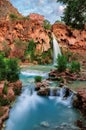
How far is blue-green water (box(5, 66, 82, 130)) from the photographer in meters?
14.8

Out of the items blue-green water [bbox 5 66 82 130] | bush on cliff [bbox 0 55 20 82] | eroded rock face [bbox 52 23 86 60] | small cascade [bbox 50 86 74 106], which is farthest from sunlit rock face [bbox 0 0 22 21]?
blue-green water [bbox 5 66 82 130]

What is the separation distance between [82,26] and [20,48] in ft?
42.3

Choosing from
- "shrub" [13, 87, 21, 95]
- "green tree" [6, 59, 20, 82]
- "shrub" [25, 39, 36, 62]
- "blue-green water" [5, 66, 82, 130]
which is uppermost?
"shrub" [25, 39, 36, 62]

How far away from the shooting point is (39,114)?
55.5ft

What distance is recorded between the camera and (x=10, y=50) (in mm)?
39719

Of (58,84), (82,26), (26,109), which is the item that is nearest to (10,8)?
(82,26)

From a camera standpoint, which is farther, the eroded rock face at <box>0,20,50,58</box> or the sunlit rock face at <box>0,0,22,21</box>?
the sunlit rock face at <box>0,0,22,21</box>

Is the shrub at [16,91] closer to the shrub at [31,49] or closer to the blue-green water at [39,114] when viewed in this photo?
the blue-green water at [39,114]

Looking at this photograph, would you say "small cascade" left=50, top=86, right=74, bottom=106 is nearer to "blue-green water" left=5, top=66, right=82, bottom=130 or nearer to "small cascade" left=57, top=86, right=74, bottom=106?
"small cascade" left=57, top=86, right=74, bottom=106

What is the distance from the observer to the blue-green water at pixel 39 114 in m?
14.8

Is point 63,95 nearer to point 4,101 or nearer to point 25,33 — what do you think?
point 4,101

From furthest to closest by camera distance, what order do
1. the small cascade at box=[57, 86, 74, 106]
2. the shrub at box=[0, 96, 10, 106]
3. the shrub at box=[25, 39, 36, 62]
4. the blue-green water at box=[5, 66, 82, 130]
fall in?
the shrub at box=[25, 39, 36, 62], the small cascade at box=[57, 86, 74, 106], the shrub at box=[0, 96, 10, 106], the blue-green water at box=[5, 66, 82, 130]

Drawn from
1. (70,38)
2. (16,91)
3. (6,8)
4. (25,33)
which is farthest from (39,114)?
(6,8)

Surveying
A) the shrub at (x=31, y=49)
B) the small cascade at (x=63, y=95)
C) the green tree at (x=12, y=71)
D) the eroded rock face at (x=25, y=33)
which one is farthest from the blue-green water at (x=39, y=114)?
the eroded rock face at (x=25, y=33)
